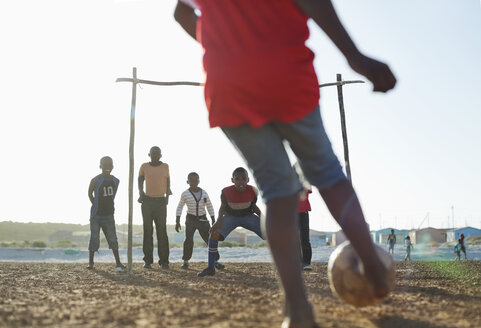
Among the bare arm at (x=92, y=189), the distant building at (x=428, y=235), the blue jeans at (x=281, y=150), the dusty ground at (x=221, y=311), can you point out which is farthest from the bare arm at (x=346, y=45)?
the distant building at (x=428, y=235)

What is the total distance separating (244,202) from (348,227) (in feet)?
19.8

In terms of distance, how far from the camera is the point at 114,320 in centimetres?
323

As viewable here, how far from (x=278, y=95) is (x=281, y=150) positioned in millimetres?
288

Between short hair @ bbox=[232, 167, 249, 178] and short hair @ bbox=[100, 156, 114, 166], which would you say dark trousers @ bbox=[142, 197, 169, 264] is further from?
short hair @ bbox=[232, 167, 249, 178]

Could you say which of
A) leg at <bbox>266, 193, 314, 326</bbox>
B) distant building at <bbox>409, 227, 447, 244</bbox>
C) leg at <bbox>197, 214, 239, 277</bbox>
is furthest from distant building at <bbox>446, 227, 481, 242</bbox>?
leg at <bbox>266, 193, 314, 326</bbox>

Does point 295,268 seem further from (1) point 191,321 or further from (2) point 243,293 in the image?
(2) point 243,293

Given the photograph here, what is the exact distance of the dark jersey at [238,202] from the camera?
346 inches

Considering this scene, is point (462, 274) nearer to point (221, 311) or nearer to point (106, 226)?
point (106, 226)

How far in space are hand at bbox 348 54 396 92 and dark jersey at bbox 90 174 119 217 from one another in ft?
28.5

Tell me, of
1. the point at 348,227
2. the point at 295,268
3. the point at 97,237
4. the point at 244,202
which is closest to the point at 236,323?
the point at 295,268

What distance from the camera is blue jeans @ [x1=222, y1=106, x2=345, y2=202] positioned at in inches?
104

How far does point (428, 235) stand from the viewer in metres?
92.4

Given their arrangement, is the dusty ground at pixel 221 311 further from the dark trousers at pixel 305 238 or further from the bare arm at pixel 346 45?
the dark trousers at pixel 305 238

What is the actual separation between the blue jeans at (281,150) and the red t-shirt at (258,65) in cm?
7
